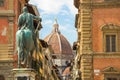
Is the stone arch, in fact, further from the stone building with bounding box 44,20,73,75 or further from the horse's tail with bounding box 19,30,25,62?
the stone building with bounding box 44,20,73,75

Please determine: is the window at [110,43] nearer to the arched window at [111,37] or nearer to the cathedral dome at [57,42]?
the arched window at [111,37]

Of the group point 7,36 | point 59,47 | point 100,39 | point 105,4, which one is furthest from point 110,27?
point 59,47

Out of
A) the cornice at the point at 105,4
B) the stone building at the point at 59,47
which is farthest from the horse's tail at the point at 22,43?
the stone building at the point at 59,47

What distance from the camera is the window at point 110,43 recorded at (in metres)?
47.2

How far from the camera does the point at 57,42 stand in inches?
6280

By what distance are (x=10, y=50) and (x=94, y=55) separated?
943 cm

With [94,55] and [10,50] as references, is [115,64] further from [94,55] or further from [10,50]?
[10,50]

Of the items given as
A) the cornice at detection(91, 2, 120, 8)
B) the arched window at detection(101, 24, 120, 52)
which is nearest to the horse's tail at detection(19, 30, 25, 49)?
the arched window at detection(101, 24, 120, 52)

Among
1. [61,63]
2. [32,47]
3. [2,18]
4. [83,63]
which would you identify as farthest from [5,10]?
[61,63]

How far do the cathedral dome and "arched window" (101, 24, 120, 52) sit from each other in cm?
10792

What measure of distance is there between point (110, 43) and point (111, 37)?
0.59 meters

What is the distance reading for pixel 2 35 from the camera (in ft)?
169

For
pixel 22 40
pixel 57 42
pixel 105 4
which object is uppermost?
pixel 105 4

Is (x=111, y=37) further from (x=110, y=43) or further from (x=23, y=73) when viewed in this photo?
(x=23, y=73)
